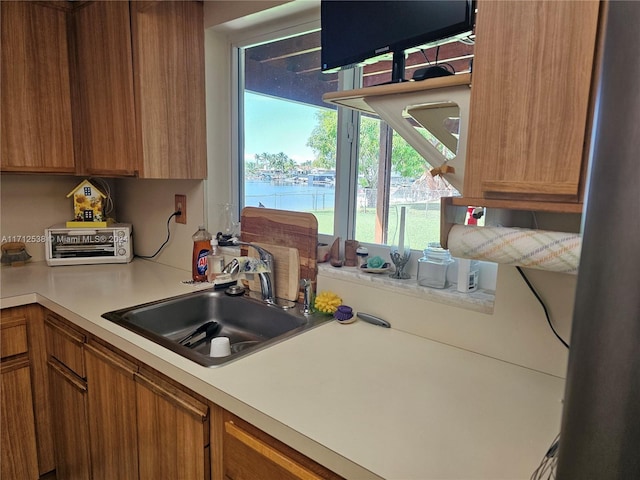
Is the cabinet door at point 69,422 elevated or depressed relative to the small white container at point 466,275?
depressed

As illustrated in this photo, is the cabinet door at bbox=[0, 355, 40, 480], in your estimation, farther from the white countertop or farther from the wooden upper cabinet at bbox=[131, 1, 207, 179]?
the wooden upper cabinet at bbox=[131, 1, 207, 179]

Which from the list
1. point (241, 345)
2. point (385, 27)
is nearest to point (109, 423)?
point (241, 345)

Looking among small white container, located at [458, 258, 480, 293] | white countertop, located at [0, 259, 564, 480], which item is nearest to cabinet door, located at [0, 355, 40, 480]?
white countertop, located at [0, 259, 564, 480]

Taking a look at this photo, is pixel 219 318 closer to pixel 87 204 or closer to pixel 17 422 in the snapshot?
pixel 17 422

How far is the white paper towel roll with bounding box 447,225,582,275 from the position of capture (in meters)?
0.83

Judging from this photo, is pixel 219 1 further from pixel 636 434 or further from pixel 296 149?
pixel 636 434

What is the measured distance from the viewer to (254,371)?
3.44 feet

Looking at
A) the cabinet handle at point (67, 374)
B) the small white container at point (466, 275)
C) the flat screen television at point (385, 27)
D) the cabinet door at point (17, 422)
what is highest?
the flat screen television at point (385, 27)

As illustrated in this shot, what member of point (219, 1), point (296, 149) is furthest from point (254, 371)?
point (219, 1)

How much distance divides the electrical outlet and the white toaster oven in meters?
0.34

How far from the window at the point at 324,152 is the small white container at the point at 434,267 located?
3.8 inches

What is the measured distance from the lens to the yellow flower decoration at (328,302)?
1461 millimetres

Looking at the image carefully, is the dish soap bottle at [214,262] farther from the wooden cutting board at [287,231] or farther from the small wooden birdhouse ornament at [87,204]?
the small wooden birdhouse ornament at [87,204]

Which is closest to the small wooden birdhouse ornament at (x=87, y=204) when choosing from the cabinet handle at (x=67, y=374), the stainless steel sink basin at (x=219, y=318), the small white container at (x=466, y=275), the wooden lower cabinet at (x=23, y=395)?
the wooden lower cabinet at (x=23, y=395)
